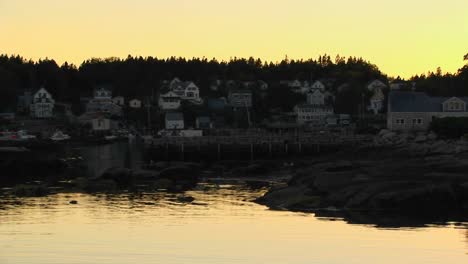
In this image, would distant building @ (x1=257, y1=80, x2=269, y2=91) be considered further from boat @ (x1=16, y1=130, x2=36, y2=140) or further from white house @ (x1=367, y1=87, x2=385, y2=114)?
boat @ (x1=16, y1=130, x2=36, y2=140)

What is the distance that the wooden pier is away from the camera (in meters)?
81.7

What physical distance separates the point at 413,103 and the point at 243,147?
20.9 m

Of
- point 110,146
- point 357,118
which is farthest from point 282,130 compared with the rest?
point 110,146

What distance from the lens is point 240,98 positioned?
149 meters

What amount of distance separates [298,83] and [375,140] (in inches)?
3575

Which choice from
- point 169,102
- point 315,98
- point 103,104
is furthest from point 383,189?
point 315,98

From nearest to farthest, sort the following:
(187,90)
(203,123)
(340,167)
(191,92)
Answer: (340,167) < (203,123) < (187,90) < (191,92)

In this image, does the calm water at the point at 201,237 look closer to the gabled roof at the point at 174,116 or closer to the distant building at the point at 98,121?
the distant building at the point at 98,121

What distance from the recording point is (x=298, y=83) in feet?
569

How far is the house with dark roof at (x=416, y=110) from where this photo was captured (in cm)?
9131

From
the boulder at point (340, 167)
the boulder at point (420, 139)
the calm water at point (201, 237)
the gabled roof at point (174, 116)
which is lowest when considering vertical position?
the calm water at point (201, 237)

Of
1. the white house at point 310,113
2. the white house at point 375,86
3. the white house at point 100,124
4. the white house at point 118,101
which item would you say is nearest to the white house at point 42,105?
the white house at point 118,101

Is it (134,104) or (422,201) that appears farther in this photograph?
(134,104)

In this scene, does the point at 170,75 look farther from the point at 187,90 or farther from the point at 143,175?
the point at 143,175
